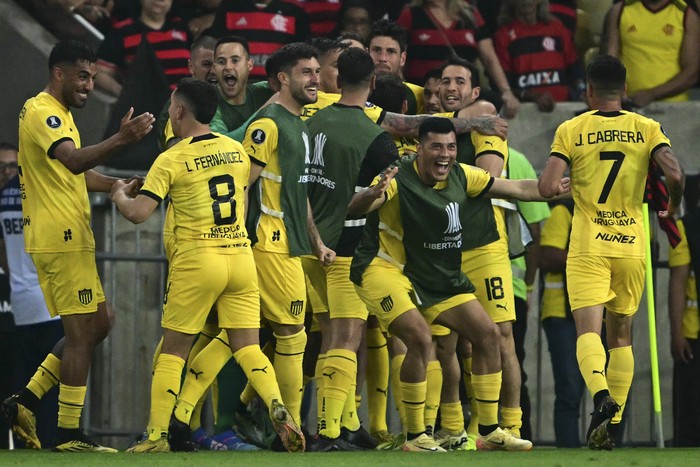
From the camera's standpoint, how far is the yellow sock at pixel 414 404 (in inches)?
445

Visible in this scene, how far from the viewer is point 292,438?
420 inches

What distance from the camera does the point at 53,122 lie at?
11156 mm

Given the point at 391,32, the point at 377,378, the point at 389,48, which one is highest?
the point at 391,32

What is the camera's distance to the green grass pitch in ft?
32.3

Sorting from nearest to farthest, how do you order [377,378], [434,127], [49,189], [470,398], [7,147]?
[49,189] → [434,127] → [377,378] → [470,398] → [7,147]

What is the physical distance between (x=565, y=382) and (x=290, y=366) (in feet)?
9.96

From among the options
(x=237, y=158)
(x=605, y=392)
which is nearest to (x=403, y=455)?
(x=605, y=392)

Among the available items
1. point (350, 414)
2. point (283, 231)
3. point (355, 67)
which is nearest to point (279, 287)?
point (283, 231)

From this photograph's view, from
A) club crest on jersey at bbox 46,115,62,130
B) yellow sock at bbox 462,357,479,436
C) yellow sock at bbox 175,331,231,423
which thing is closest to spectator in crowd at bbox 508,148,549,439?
yellow sock at bbox 462,357,479,436

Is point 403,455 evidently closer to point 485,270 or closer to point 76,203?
point 485,270

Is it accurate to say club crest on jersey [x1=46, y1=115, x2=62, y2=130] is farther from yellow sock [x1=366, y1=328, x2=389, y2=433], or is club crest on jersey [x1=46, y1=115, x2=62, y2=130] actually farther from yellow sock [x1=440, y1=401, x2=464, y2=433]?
yellow sock [x1=440, y1=401, x2=464, y2=433]

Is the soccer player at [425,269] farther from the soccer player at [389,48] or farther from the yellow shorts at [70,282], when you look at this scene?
the soccer player at [389,48]

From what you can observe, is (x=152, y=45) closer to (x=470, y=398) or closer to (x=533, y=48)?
(x=533, y=48)

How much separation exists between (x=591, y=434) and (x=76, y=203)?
11.9 ft
